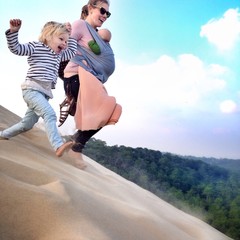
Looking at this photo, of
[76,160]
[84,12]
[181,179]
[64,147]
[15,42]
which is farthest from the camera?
[181,179]

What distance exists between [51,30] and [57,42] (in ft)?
0.33

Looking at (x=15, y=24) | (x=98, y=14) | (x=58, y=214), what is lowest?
(x=58, y=214)

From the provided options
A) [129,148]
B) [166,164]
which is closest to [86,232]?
[129,148]

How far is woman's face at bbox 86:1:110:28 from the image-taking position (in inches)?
148

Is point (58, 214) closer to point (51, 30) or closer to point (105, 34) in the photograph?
point (51, 30)

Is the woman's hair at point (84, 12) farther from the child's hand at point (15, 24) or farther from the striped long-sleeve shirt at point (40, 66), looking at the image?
the child's hand at point (15, 24)

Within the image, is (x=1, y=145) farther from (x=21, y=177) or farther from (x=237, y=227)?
(x=237, y=227)

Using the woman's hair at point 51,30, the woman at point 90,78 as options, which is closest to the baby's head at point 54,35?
the woman's hair at point 51,30

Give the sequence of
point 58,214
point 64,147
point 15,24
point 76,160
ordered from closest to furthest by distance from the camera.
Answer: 1. point 58,214
2. point 15,24
3. point 64,147
4. point 76,160

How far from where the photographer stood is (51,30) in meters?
3.11

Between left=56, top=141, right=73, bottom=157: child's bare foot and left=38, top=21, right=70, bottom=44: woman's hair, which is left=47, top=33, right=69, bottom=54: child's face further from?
left=56, top=141, right=73, bottom=157: child's bare foot

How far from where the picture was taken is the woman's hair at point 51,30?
3.11 meters

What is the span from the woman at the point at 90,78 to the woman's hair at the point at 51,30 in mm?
557

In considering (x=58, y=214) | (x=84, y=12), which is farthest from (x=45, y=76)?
(x=58, y=214)
